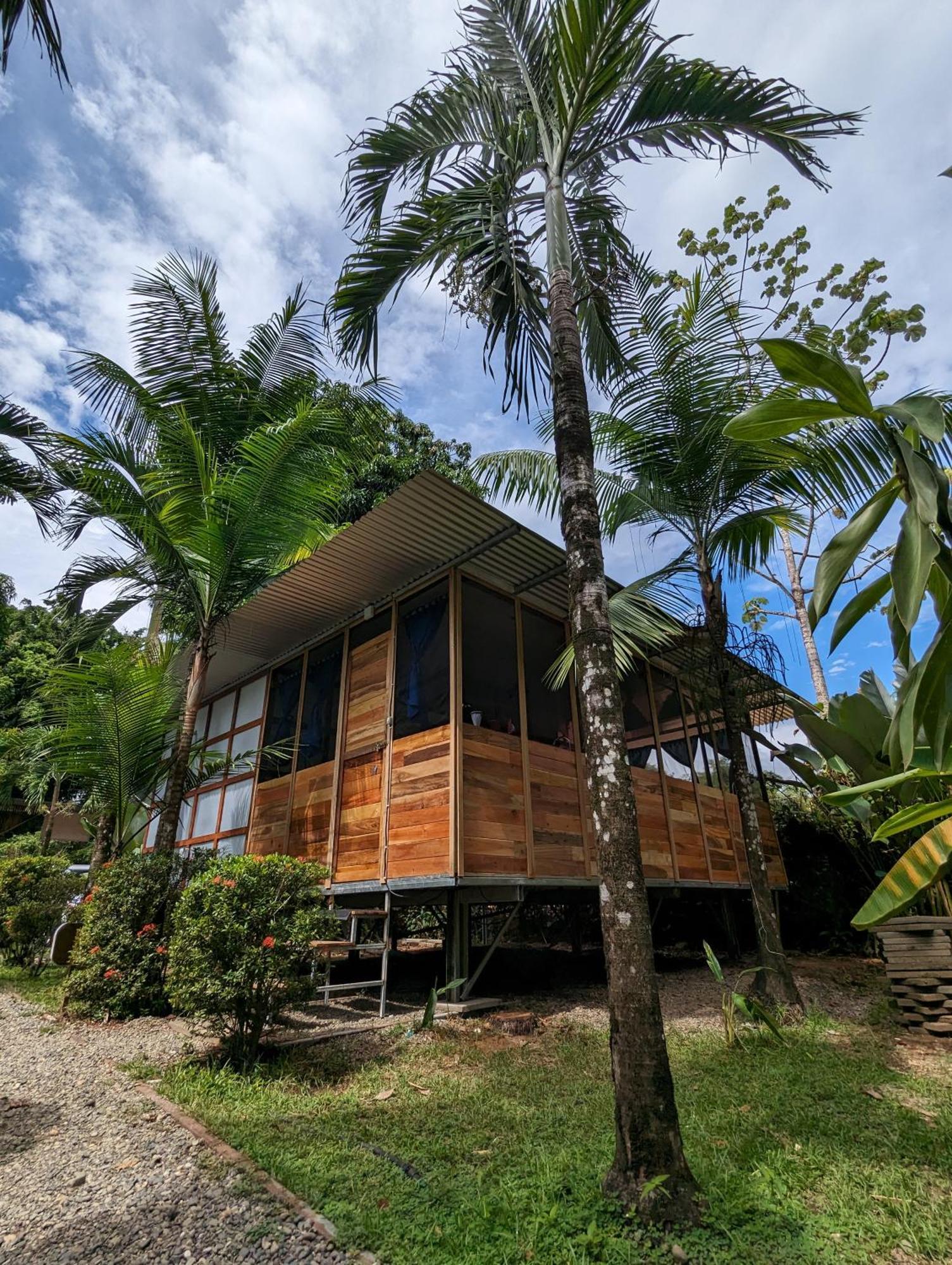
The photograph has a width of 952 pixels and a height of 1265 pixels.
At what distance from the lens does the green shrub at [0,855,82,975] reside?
785 centimetres

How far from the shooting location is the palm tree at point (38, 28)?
9.89ft

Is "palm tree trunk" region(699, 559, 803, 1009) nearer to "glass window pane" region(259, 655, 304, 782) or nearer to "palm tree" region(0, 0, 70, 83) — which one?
"glass window pane" region(259, 655, 304, 782)

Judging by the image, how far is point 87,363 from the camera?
702 centimetres

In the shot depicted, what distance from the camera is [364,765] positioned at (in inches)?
261

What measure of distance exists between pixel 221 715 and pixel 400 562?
16.8 feet

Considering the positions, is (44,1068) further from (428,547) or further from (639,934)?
(428,547)

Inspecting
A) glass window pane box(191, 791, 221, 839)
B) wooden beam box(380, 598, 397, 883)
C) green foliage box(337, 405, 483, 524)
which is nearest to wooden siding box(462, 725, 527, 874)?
wooden beam box(380, 598, 397, 883)

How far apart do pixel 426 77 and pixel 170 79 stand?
2175 mm

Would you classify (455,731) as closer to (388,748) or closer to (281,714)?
(388,748)

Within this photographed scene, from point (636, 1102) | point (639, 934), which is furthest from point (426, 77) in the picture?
point (636, 1102)

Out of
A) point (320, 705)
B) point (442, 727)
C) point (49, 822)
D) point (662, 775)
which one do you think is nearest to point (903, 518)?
point (442, 727)

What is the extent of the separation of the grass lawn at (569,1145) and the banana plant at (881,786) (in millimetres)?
1107

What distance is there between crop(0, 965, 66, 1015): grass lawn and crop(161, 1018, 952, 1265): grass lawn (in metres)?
3.45

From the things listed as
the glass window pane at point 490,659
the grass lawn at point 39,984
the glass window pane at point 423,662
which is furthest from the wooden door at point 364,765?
the grass lawn at point 39,984
